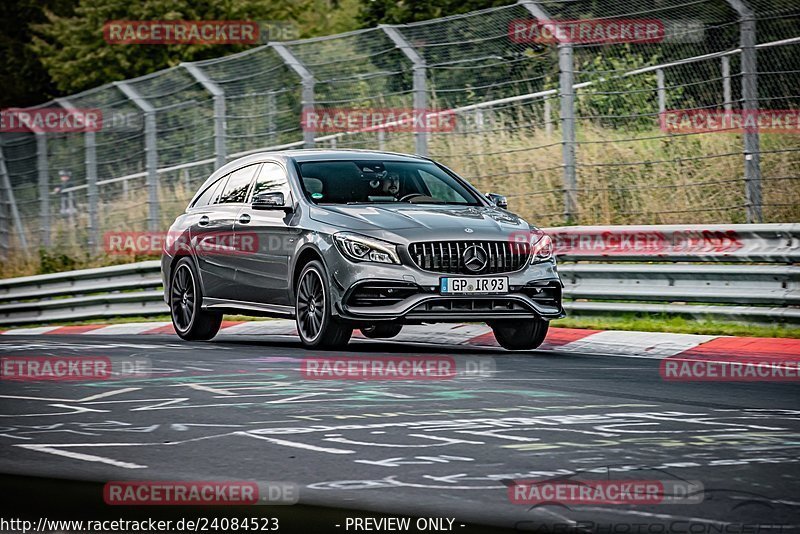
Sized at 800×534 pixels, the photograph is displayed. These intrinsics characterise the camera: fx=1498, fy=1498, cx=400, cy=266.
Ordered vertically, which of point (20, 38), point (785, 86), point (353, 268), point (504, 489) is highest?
point (20, 38)

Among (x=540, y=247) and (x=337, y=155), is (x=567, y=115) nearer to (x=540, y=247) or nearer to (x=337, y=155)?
(x=337, y=155)

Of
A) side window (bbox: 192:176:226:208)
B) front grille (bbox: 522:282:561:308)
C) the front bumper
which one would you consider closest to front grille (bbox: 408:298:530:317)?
the front bumper

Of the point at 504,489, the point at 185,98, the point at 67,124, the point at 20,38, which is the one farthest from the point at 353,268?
the point at 20,38

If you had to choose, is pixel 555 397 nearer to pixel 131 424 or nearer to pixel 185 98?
pixel 131 424

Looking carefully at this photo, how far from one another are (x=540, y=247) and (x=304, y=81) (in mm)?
7476

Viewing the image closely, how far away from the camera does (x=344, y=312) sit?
38.2ft

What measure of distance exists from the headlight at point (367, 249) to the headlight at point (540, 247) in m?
1.20

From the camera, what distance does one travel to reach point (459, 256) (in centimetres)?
1165

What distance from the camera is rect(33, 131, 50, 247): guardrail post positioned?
2588cm

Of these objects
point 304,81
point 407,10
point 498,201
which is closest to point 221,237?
point 498,201

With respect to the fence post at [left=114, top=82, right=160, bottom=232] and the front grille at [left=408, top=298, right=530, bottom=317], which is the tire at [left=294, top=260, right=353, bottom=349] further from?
the fence post at [left=114, top=82, right=160, bottom=232]

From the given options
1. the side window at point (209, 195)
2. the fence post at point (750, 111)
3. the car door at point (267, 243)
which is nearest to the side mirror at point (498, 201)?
the car door at point (267, 243)

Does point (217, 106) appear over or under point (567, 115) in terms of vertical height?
over

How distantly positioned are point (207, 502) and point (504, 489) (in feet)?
4.33
